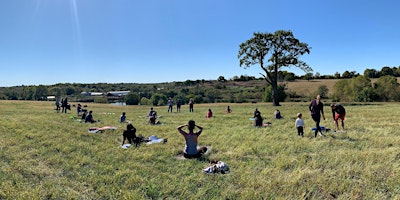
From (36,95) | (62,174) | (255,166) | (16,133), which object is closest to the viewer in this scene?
(62,174)

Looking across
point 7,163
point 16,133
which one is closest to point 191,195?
point 7,163

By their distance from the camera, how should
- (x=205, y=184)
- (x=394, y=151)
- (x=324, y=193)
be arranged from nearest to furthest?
(x=324, y=193), (x=205, y=184), (x=394, y=151)

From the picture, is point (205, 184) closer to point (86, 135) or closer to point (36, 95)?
point (86, 135)

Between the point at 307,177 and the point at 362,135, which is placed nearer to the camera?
the point at 307,177

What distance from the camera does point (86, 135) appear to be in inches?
653

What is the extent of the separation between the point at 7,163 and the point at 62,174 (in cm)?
276

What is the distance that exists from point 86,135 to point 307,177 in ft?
43.0

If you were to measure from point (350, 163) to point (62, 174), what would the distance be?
30.8 feet

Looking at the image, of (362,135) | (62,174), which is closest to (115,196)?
(62,174)

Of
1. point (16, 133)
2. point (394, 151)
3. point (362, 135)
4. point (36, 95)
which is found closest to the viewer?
point (394, 151)

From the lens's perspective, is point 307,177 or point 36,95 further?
point 36,95

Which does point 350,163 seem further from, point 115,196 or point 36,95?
point 36,95

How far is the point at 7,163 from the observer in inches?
392

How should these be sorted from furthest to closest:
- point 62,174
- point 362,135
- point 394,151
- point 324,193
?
point 362,135 < point 394,151 < point 62,174 < point 324,193
